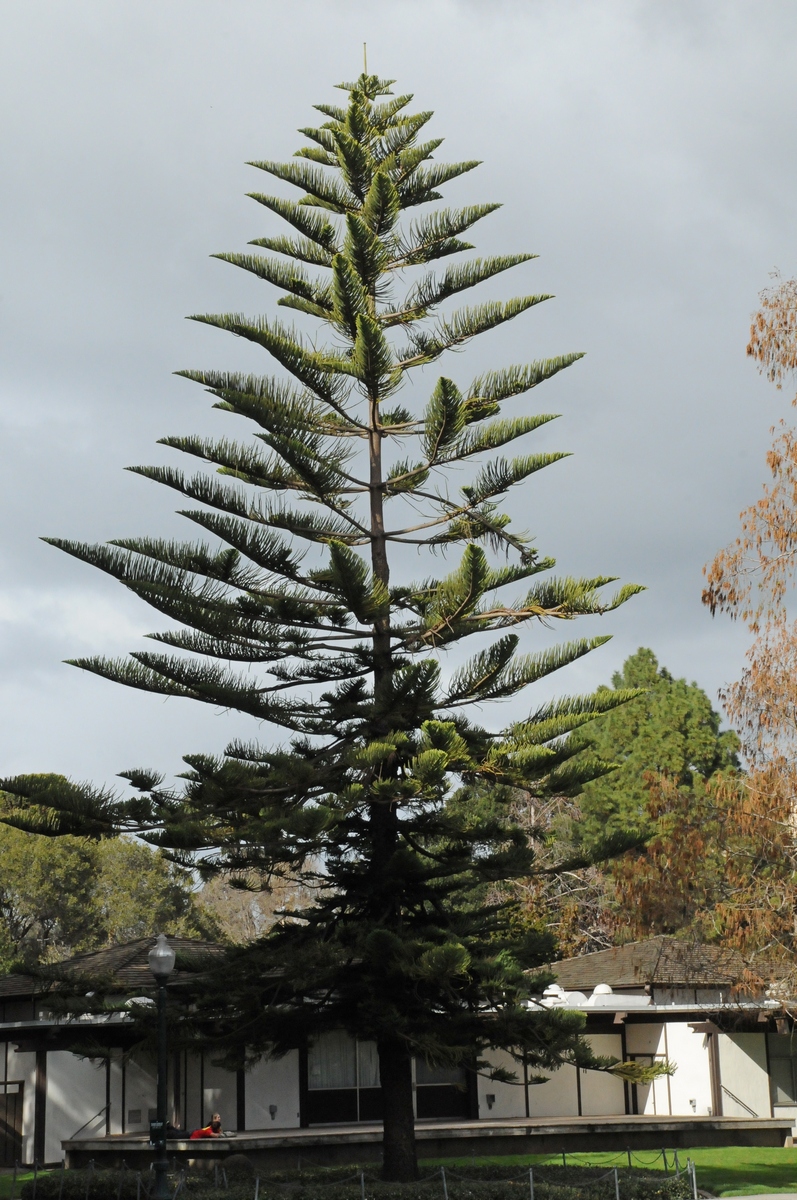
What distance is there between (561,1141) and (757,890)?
7.50 meters

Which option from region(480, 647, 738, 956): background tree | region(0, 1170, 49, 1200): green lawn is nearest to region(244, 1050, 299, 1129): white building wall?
region(0, 1170, 49, 1200): green lawn

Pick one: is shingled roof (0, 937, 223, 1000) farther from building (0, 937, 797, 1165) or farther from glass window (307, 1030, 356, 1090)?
glass window (307, 1030, 356, 1090)

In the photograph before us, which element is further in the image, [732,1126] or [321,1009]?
[732,1126]

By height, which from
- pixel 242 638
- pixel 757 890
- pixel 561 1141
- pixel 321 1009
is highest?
pixel 242 638

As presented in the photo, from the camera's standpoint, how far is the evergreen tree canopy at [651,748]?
34.0m

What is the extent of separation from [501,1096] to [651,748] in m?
14.3

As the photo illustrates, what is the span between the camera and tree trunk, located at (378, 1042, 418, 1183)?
12.4 metres

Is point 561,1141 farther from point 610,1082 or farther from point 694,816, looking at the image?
point 694,816

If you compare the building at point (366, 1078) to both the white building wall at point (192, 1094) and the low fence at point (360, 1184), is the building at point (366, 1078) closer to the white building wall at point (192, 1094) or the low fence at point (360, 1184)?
the white building wall at point (192, 1094)

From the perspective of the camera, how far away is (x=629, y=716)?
36.1m

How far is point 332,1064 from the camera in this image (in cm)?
2127

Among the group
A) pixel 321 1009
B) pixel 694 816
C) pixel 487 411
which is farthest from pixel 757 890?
pixel 487 411

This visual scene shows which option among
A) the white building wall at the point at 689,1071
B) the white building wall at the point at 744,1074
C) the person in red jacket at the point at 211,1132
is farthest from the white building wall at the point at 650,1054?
the person in red jacket at the point at 211,1132

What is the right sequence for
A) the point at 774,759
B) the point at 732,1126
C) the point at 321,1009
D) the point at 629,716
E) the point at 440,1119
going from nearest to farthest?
the point at 321,1009
the point at 774,759
the point at 732,1126
the point at 440,1119
the point at 629,716
